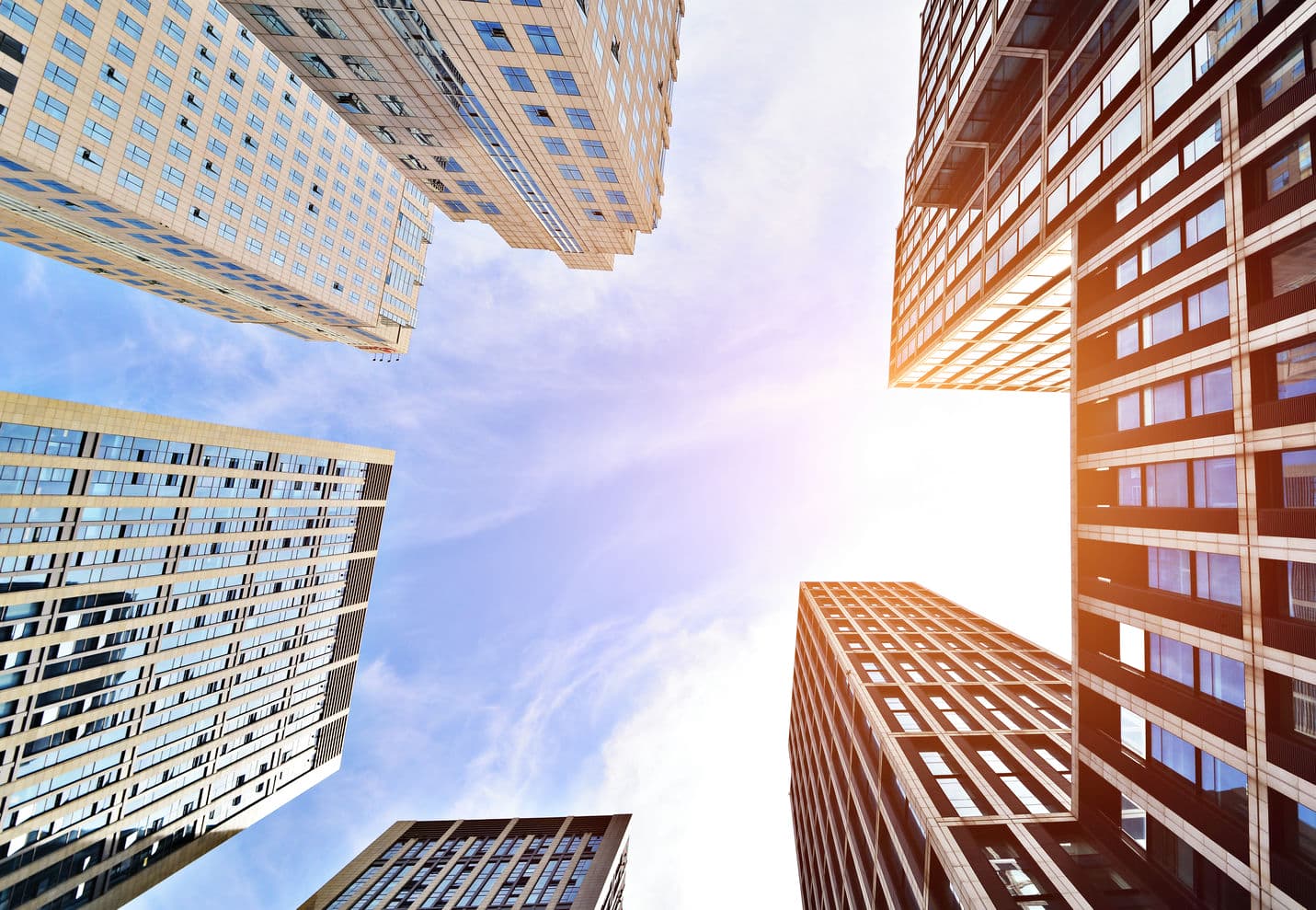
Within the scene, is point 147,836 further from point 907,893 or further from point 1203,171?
point 1203,171

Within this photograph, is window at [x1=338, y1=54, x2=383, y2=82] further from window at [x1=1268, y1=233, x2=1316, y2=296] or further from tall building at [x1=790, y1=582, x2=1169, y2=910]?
tall building at [x1=790, y1=582, x2=1169, y2=910]

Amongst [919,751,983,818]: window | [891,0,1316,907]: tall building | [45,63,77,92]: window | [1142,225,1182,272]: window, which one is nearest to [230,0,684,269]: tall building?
[45,63,77,92]: window

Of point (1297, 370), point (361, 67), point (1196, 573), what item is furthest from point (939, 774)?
point (361, 67)

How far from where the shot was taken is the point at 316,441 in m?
68.1

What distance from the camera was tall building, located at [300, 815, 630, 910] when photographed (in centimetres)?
6106

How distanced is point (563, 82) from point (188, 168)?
139 ft

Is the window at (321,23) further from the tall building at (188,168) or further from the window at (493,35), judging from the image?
the tall building at (188,168)

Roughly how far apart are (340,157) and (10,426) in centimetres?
5074

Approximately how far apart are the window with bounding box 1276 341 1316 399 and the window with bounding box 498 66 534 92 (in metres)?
44.4

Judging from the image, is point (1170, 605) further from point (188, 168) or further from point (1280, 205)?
point (188, 168)

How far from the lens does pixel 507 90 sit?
39438 mm

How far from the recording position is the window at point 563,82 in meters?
37.2

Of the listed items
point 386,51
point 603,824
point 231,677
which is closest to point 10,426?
point 231,677

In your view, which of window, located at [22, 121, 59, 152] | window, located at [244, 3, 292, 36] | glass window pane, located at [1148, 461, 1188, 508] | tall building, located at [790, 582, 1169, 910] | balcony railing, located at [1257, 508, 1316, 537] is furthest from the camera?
window, located at [22, 121, 59, 152]
